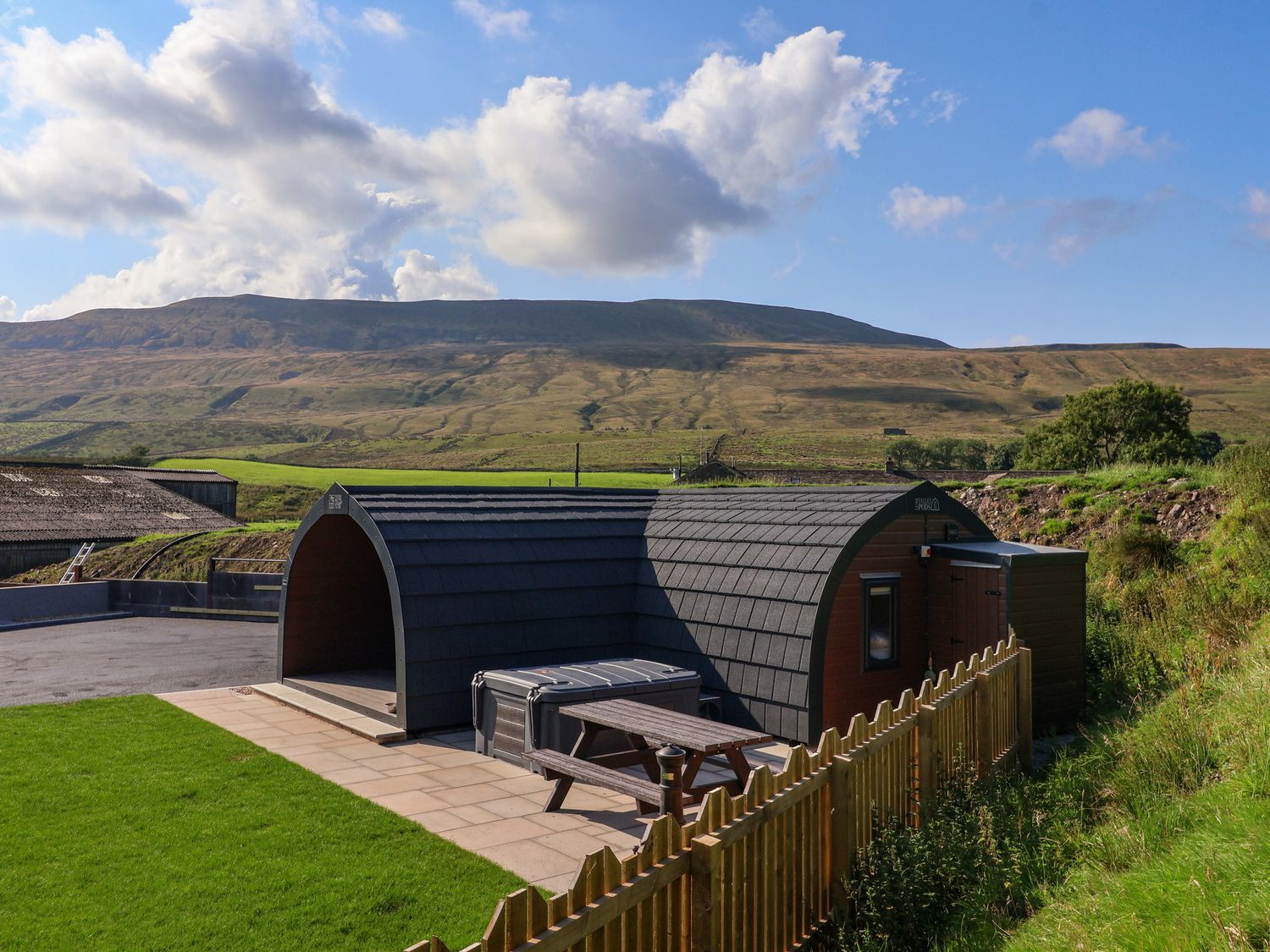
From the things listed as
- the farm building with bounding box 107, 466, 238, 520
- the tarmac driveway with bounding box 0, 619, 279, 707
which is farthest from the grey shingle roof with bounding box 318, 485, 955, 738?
the farm building with bounding box 107, 466, 238, 520

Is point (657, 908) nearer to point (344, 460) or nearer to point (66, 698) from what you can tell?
point (66, 698)

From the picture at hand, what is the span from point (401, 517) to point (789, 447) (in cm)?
7547

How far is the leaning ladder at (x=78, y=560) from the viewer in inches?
1129

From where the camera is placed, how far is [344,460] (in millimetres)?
109750

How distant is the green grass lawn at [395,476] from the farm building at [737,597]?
Result: 34265 mm

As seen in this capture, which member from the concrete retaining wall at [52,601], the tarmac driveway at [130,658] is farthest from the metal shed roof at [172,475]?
the tarmac driveway at [130,658]

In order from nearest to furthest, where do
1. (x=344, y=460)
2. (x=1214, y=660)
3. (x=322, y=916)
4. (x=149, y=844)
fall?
(x=322, y=916), (x=149, y=844), (x=1214, y=660), (x=344, y=460)

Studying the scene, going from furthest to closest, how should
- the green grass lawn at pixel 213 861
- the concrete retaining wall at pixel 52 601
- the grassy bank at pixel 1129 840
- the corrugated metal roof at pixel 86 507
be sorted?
the corrugated metal roof at pixel 86 507, the concrete retaining wall at pixel 52 601, the green grass lawn at pixel 213 861, the grassy bank at pixel 1129 840

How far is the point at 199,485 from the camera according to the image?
1828 inches

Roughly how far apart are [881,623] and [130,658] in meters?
14.3

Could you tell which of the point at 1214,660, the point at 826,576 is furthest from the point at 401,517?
the point at 1214,660

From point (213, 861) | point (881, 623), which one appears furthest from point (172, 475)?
point (213, 861)

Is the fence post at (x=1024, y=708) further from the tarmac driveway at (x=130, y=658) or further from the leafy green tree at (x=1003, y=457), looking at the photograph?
the leafy green tree at (x=1003, y=457)

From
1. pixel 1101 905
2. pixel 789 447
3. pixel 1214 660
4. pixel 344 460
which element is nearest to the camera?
pixel 1101 905
